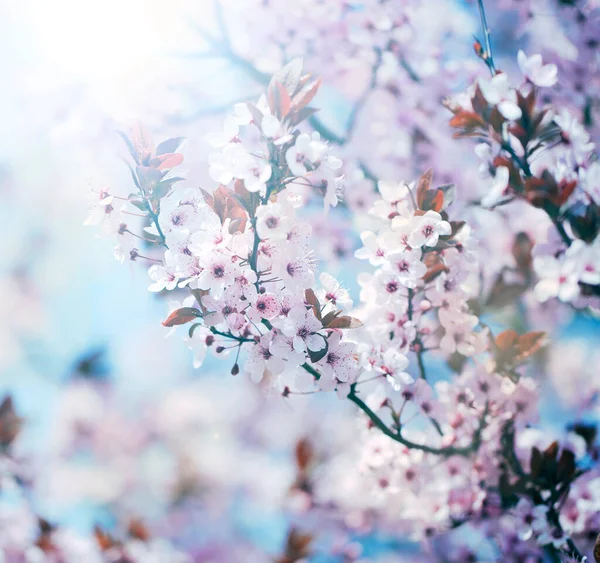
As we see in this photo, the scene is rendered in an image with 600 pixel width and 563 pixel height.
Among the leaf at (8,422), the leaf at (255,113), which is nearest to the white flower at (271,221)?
the leaf at (255,113)

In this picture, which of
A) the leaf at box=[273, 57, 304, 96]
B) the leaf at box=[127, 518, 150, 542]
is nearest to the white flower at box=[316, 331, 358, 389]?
the leaf at box=[273, 57, 304, 96]

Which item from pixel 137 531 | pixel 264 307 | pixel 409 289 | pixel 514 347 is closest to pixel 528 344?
pixel 514 347

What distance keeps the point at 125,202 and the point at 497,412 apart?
164 cm

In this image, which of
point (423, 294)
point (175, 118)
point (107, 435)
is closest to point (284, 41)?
Result: point (175, 118)

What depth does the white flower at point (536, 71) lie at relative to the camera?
1.83 meters

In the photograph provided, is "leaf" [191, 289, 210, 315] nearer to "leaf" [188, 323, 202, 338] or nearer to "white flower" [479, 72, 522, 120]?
"leaf" [188, 323, 202, 338]

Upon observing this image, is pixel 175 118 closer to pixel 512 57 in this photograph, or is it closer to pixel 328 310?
pixel 328 310

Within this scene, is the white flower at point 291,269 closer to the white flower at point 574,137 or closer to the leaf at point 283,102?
the leaf at point 283,102

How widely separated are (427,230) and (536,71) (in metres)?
0.75

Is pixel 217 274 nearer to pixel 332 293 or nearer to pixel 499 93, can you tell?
pixel 332 293

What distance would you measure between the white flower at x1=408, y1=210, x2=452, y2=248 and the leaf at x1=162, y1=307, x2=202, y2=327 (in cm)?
71

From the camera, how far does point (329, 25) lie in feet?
11.9

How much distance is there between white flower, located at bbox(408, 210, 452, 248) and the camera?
5.36ft

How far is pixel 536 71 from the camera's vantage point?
72.5 inches
